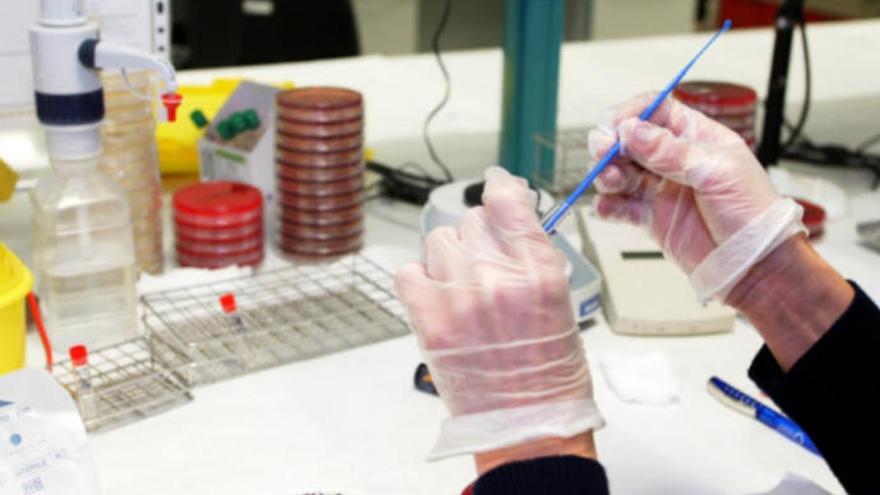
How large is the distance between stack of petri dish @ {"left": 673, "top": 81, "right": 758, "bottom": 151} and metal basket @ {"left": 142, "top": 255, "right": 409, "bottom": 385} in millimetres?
508

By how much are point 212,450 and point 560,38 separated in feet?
2.80

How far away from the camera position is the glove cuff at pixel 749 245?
868mm

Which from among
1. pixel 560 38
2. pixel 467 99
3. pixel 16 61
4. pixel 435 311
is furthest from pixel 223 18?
pixel 435 311

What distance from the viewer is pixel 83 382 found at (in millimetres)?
999

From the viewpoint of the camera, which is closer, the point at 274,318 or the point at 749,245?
the point at 749,245

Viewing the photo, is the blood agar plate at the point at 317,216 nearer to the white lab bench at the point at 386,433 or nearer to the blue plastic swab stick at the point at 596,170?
the white lab bench at the point at 386,433

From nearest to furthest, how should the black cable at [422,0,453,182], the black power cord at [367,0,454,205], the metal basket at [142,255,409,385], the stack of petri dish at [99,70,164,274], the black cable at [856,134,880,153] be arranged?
the metal basket at [142,255,409,385] < the stack of petri dish at [99,70,164,274] < the black power cord at [367,0,454,205] < the black cable at [422,0,453,182] < the black cable at [856,134,880,153]

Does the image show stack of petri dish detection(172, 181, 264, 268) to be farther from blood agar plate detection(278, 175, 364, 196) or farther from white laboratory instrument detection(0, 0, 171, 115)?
white laboratory instrument detection(0, 0, 171, 115)

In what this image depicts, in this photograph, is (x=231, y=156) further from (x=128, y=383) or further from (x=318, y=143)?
(x=128, y=383)

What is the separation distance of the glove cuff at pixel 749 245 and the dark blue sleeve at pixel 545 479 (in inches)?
10.0

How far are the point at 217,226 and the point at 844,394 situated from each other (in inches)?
29.3

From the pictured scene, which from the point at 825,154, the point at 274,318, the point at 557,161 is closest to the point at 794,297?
the point at 274,318

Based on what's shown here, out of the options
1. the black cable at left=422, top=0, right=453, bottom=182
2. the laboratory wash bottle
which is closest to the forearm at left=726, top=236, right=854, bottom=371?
the laboratory wash bottle

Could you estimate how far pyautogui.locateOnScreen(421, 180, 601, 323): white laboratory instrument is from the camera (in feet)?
3.83
